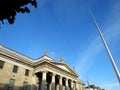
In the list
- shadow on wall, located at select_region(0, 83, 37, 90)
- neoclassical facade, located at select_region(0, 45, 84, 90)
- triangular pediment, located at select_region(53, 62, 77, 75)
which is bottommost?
shadow on wall, located at select_region(0, 83, 37, 90)

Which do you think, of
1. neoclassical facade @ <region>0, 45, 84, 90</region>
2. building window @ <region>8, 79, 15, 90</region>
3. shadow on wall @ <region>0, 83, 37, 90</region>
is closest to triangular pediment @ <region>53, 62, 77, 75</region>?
neoclassical facade @ <region>0, 45, 84, 90</region>

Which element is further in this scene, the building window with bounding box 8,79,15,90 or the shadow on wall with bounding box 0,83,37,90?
the building window with bounding box 8,79,15,90

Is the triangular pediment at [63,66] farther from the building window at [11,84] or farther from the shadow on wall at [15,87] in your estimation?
the building window at [11,84]

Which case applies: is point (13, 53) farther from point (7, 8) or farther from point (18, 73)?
point (7, 8)

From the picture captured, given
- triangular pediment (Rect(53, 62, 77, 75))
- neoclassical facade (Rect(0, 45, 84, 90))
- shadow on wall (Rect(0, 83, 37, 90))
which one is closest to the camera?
shadow on wall (Rect(0, 83, 37, 90))

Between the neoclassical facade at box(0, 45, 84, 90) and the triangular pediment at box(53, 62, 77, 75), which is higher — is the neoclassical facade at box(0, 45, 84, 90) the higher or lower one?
the lower one

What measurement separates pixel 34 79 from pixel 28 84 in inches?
77.1

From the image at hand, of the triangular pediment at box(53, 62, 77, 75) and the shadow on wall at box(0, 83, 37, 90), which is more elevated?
the triangular pediment at box(53, 62, 77, 75)

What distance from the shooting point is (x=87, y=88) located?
6744 cm

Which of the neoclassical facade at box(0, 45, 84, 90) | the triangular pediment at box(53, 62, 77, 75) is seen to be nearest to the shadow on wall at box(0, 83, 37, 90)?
the neoclassical facade at box(0, 45, 84, 90)

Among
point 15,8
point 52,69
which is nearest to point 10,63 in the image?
point 52,69

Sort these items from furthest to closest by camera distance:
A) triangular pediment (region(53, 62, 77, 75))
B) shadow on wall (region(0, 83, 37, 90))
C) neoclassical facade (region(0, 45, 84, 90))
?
triangular pediment (region(53, 62, 77, 75)) < neoclassical facade (region(0, 45, 84, 90)) < shadow on wall (region(0, 83, 37, 90))

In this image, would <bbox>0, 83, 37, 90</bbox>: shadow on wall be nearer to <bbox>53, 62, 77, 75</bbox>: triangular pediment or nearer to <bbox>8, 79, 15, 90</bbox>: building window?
<bbox>8, 79, 15, 90</bbox>: building window

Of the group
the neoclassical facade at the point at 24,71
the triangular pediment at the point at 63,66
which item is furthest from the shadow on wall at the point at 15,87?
the triangular pediment at the point at 63,66
